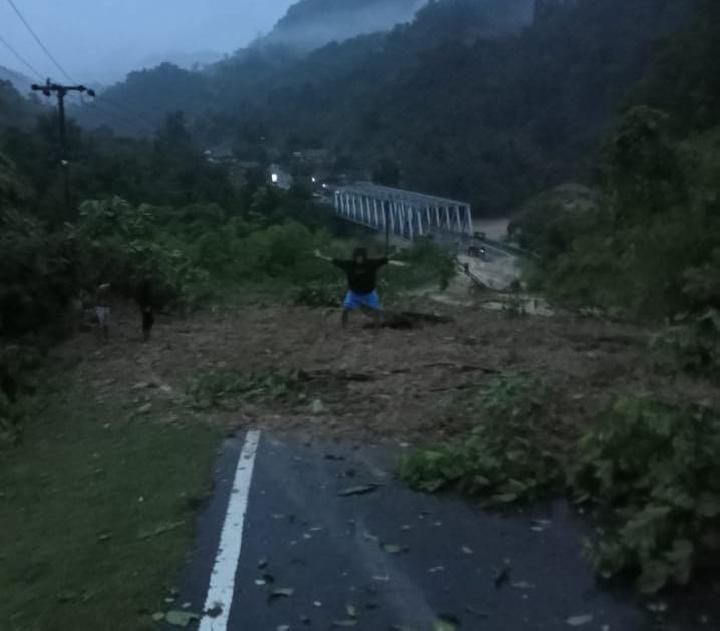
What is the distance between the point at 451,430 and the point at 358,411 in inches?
42.1

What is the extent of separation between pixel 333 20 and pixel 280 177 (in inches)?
1815

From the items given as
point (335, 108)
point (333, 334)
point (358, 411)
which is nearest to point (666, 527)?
point (358, 411)

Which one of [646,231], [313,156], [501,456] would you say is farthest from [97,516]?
[313,156]

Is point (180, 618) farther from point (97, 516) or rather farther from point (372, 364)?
point (372, 364)

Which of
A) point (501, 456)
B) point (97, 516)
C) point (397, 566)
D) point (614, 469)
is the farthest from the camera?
point (97, 516)

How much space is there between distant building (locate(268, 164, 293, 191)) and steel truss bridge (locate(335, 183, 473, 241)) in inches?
169

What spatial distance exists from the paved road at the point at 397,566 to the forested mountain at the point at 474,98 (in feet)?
79.4

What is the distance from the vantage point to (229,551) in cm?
521

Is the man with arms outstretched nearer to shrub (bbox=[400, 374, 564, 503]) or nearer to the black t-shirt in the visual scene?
the black t-shirt

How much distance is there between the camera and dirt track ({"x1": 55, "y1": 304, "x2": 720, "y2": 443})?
294 inches

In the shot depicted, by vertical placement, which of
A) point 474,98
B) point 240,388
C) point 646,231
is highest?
point 474,98

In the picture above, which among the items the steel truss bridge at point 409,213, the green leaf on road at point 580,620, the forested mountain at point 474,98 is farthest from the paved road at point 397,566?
the forested mountain at point 474,98

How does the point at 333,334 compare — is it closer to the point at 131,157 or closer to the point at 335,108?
the point at 131,157

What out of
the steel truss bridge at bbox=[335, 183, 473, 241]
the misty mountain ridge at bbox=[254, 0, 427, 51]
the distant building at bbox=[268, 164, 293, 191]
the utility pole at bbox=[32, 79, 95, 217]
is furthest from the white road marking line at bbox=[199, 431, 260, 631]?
the misty mountain ridge at bbox=[254, 0, 427, 51]
